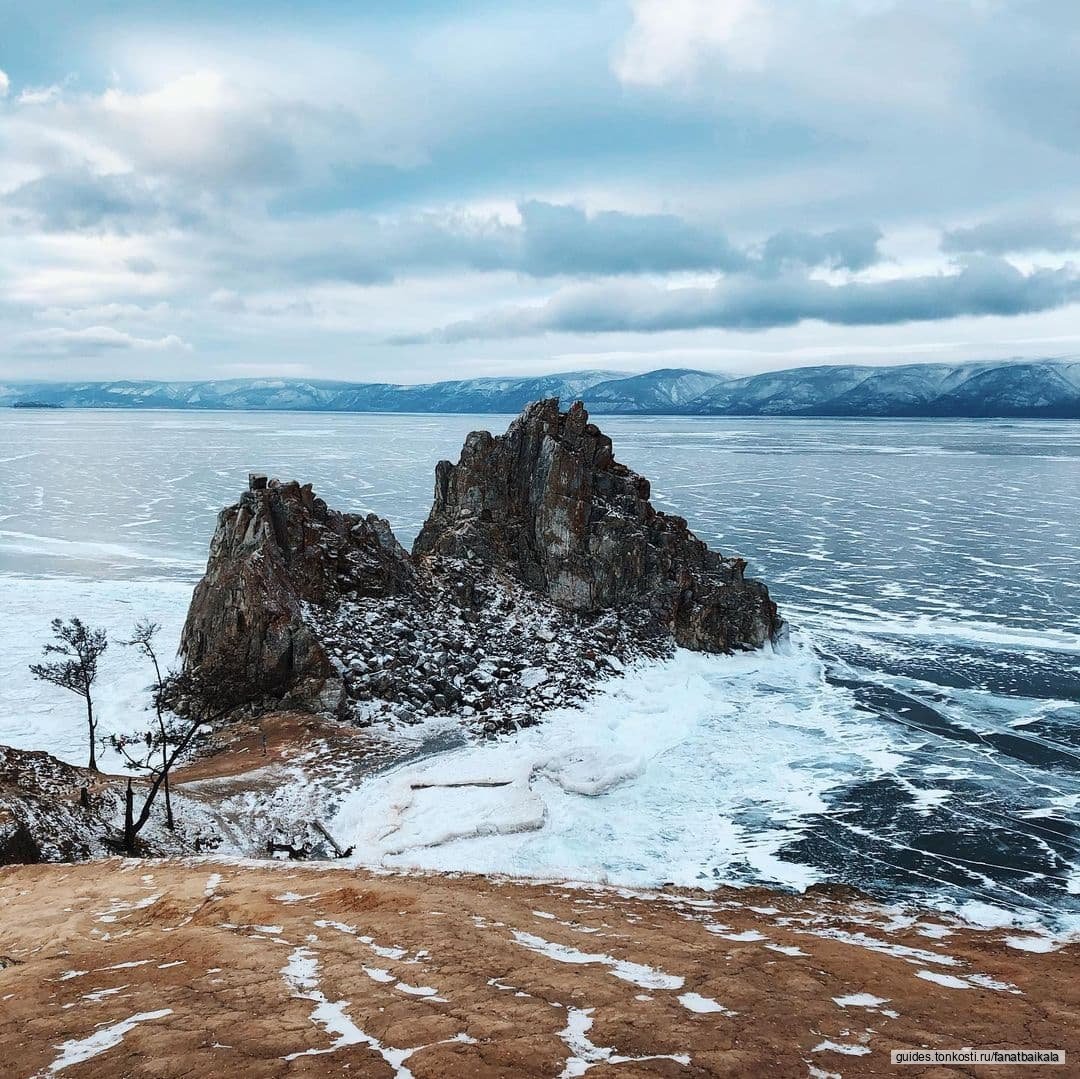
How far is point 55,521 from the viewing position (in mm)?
81000

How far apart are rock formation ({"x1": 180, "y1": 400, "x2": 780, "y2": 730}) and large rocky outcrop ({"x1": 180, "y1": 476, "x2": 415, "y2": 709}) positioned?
75 millimetres

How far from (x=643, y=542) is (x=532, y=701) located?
1436 cm

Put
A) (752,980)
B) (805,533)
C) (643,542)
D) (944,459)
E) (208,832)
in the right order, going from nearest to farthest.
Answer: (752,980)
(208,832)
(643,542)
(805,533)
(944,459)

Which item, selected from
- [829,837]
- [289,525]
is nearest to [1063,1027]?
[829,837]

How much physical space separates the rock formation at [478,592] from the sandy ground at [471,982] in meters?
16.3

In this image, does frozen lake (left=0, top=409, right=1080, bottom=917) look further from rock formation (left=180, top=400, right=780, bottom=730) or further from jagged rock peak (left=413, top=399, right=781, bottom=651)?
jagged rock peak (left=413, top=399, right=781, bottom=651)

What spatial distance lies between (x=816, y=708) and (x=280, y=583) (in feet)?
85.4

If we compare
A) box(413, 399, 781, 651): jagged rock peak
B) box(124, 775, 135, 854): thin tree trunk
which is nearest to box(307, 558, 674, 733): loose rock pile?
box(413, 399, 781, 651): jagged rock peak

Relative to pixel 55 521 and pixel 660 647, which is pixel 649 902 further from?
pixel 55 521

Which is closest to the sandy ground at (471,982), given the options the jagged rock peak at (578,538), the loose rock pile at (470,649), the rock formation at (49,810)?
the rock formation at (49,810)

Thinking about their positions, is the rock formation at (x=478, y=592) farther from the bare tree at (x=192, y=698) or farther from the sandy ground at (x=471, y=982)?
the sandy ground at (x=471, y=982)

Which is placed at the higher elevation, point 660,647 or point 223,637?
point 223,637

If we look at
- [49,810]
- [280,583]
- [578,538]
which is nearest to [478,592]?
[578,538]

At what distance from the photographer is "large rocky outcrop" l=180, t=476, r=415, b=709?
36219 mm
